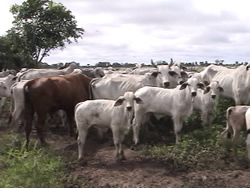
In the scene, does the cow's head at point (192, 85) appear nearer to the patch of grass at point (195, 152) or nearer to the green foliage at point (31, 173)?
the patch of grass at point (195, 152)

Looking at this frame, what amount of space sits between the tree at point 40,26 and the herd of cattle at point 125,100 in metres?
13.7

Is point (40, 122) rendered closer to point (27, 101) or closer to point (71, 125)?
point (27, 101)

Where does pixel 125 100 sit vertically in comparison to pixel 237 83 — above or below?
below

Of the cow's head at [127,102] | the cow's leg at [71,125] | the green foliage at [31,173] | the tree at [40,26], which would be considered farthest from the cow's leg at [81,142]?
the tree at [40,26]

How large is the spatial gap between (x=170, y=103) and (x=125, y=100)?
1.65m

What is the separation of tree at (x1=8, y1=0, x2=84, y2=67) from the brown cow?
16.8m

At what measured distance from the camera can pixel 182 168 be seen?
7.97 metres

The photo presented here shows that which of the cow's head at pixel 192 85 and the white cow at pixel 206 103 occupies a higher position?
the cow's head at pixel 192 85

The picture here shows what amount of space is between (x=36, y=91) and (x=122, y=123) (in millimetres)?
2474

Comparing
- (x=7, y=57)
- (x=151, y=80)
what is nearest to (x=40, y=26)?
(x=7, y=57)

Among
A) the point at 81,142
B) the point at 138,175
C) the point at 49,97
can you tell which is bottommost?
the point at 138,175

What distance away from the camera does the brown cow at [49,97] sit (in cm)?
1006

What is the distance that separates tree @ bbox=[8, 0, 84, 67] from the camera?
89.9ft

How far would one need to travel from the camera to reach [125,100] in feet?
29.0
